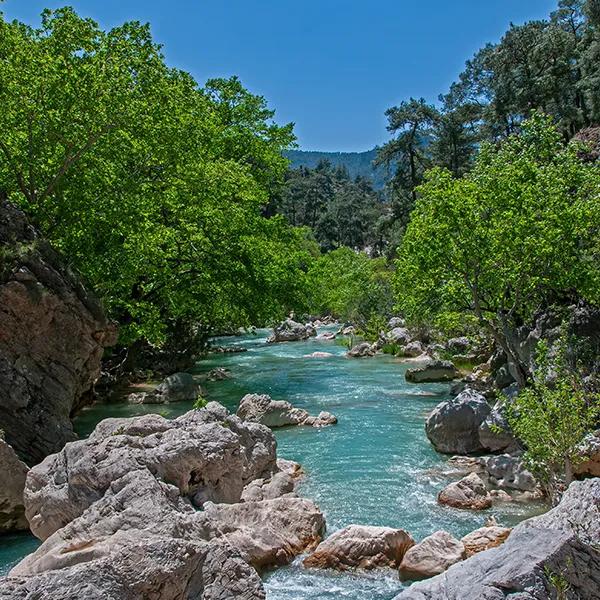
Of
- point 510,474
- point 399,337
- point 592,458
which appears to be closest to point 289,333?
point 399,337

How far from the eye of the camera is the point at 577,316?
727 inches

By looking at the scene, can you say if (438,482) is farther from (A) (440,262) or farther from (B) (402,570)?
(A) (440,262)

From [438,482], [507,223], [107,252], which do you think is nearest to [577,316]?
[507,223]

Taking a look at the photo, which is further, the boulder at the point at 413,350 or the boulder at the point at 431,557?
the boulder at the point at 413,350

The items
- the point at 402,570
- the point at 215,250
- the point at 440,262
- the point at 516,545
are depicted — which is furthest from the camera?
the point at 215,250

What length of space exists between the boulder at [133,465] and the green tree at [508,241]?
372 inches

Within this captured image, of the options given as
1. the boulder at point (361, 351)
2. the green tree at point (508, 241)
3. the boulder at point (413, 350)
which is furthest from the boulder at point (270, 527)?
the boulder at point (361, 351)

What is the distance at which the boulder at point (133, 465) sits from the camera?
9977mm

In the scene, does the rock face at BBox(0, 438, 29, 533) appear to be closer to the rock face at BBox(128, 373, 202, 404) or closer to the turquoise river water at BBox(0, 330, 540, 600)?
the turquoise river water at BBox(0, 330, 540, 600)

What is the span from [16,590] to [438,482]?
1092cm

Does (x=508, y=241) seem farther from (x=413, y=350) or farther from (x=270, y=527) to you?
(x=413, y=350)

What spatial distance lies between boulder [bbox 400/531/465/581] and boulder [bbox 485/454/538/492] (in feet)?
13.7

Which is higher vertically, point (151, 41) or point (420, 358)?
point (151, 41)

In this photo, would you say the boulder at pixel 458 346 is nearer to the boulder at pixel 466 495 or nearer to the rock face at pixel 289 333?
the rock face at pixel 289 333
